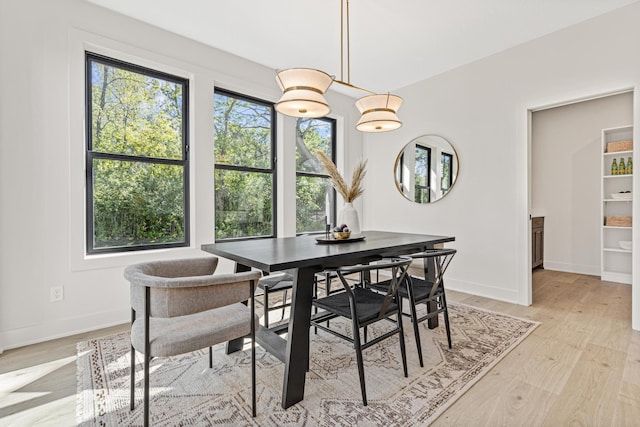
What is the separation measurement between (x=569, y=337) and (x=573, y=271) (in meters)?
2.98

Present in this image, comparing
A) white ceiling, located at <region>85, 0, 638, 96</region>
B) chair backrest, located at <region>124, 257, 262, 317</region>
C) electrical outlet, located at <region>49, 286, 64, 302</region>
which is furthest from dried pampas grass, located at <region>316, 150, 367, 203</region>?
electrical outlet, located at <region>49, 286, 64, 302</region>

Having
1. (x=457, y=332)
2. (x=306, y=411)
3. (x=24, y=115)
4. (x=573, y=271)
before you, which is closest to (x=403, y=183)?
(x=457, y=332)

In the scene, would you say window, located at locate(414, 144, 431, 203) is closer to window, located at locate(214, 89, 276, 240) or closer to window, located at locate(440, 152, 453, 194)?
window, located at locate(440, 152, 453, 194)

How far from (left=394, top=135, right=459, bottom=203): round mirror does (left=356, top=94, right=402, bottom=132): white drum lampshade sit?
5.78ft

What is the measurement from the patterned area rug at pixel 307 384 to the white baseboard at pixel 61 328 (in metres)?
0.29

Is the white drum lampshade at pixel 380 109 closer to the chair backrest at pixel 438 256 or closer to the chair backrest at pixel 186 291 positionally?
the chair backrest at pixel 438 256

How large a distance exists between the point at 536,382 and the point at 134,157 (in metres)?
3.50

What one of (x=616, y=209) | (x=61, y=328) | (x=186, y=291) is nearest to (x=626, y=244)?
(x=616, y=209)

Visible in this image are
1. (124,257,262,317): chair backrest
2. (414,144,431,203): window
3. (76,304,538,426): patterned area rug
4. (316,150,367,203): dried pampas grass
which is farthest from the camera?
(414,144,431,203): window

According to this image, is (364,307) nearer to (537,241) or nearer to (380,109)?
(380,109)

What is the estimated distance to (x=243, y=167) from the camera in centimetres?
367

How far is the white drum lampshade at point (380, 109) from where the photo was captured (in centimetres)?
244

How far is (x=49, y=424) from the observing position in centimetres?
150

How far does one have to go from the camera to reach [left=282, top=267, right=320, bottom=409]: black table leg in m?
1.65
